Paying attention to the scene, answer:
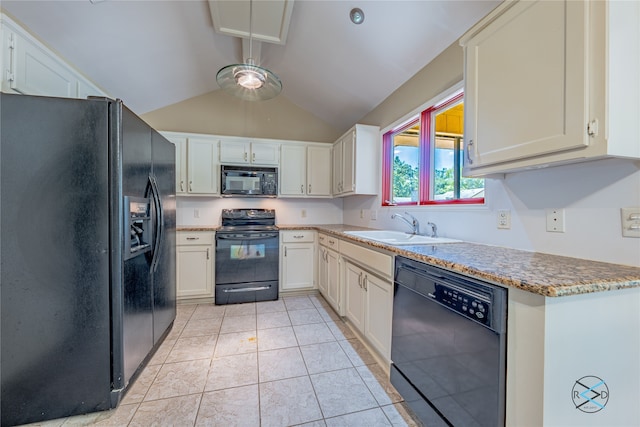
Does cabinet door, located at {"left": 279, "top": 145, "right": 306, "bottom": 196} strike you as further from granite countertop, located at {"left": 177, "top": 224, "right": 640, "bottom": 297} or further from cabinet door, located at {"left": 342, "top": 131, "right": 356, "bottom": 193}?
granite countertop, located at {"left": 177, "top": 224, "right": 640, "bottom": 297}

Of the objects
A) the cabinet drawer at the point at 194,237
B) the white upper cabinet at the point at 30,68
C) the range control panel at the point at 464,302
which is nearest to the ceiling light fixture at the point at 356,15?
the range control panel at the point at 464,302

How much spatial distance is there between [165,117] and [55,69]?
1477 mm

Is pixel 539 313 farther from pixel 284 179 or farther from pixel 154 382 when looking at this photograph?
pixel 284 179

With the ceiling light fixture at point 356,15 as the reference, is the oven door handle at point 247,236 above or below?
below

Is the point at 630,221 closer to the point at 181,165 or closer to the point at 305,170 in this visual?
the point at 305,170

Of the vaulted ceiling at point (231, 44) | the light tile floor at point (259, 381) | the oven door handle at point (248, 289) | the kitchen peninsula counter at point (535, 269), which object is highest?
the vaulted ceiling at point (231, 44)

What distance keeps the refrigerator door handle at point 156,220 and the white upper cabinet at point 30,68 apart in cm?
100

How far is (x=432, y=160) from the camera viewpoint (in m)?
2.29

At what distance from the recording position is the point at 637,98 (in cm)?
92

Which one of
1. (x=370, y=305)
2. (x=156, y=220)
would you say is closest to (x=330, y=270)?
(x=370, y=305)

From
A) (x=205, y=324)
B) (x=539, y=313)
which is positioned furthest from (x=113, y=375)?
(x=539, y=313)

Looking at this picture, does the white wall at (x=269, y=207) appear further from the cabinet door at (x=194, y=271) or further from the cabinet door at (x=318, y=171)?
the cabinet door at (x=194, y=271)

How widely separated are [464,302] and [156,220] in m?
2.01

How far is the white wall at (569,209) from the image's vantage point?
41.5 inches
